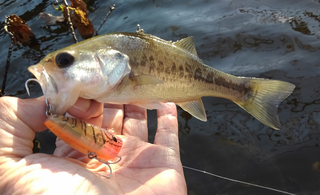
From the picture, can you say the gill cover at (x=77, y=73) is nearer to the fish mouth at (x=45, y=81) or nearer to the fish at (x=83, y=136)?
the fish mouth at (x=45, y=81)

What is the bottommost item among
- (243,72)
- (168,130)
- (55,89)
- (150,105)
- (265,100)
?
(243,72)

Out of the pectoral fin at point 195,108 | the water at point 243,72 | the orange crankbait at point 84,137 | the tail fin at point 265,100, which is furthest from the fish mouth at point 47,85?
the water at point 243,72

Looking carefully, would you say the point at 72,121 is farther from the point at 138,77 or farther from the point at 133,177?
the point at 133,177

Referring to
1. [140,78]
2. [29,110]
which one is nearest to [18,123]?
[29,110]

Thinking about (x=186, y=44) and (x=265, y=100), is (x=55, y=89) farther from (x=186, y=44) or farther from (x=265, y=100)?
(x=265, y=100)

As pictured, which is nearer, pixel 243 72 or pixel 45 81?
pixel 45 81
